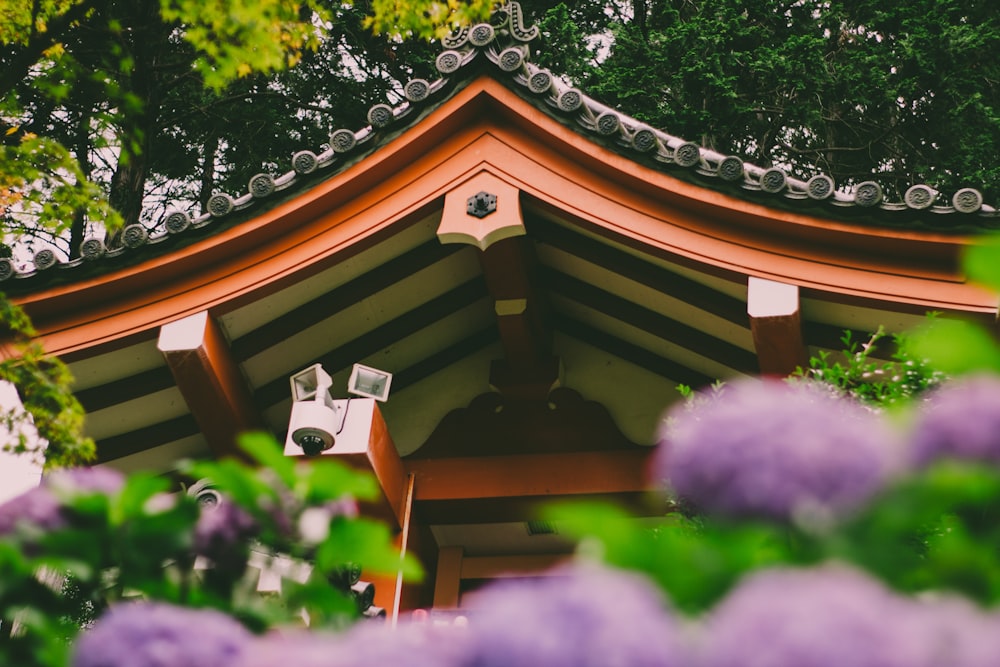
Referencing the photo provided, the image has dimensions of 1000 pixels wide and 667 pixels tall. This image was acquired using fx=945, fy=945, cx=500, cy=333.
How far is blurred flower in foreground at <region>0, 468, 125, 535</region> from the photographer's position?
1.55 meters

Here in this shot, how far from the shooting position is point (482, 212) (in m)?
5.07

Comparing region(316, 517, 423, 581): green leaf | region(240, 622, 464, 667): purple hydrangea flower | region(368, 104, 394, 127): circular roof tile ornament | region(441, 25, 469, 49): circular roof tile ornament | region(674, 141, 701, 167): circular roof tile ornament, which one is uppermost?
region(441, 25, 469, 49): circular roof tile ornament

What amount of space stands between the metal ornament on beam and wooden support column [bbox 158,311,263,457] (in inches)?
56.0

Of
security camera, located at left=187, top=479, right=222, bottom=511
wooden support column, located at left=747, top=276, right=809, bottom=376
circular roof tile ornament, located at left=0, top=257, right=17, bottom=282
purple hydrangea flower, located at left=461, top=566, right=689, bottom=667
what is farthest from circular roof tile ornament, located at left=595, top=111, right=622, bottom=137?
purple hydrangea flower, located at left=461, top=566, right=689, bottom=667

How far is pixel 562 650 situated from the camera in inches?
37.1

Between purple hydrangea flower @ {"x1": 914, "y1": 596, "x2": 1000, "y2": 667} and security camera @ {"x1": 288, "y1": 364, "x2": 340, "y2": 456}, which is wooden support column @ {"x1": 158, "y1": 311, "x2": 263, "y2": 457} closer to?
security camera @ {"x1": 288, "y1": 364, "x2": 340, "y2": 456}

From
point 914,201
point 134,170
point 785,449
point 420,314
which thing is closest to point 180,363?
point 420,314

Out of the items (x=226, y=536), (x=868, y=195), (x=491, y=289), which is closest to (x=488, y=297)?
(x=491, y=289)

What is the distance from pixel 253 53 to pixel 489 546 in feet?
11.6

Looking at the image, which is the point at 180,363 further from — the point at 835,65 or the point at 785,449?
the point at 835,65

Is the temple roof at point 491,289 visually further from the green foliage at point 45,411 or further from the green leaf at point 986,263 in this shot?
the green leaf at point 986,263

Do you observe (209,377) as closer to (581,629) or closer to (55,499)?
(55,499)

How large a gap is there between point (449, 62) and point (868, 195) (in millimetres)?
2370

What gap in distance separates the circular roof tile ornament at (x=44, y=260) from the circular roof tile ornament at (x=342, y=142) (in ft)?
5.45
